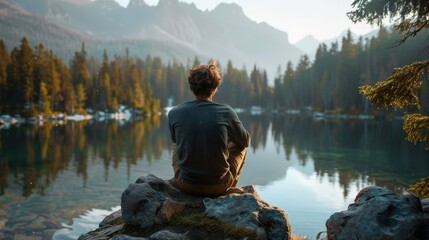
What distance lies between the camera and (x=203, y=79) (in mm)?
5543

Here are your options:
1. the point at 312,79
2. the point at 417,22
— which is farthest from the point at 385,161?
the point at 312,79

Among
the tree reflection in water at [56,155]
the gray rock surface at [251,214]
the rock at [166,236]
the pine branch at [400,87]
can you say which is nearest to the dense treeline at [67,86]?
the tree reflection in water at [56,155]

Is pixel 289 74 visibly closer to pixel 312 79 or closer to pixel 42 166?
pixel 312 79

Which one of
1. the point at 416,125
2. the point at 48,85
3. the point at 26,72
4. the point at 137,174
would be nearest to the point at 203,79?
the point at 416,125

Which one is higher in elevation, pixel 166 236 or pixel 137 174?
pixel 166 236

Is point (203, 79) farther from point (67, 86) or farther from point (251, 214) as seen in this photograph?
point (67, 86)

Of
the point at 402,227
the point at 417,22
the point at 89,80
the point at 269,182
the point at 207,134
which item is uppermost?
the point at 89,80

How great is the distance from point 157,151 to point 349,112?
59.3 meters

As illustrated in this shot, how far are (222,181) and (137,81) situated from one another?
92.5 metres

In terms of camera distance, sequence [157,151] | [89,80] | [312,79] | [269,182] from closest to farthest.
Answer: [269,182]
[157,151]
[89,80]
[312,79]

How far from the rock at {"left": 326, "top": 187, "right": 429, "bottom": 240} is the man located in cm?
179

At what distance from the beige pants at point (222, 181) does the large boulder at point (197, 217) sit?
15cm

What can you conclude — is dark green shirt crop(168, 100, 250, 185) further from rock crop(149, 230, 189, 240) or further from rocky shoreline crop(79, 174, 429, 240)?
rock crop(149, 230, 189, 240)

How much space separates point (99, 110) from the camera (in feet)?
283
